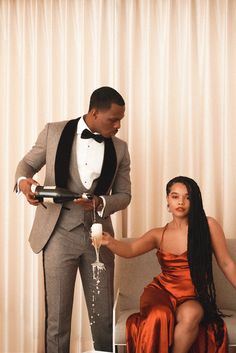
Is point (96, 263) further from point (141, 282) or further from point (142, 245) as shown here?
point (141, 282)

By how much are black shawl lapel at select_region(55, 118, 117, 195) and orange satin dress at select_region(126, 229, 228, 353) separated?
597 mm

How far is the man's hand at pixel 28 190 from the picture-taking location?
2768 mm

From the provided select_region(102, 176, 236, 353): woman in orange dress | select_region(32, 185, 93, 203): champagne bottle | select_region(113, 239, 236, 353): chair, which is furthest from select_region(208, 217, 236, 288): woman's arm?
select_region(32, 185, 93, 203): champagne bottle

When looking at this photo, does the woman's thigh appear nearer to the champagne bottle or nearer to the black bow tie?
the champagne bottle

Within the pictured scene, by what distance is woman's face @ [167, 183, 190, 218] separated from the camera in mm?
3061

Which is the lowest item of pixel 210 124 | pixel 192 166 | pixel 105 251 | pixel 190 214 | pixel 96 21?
pixel 105 251

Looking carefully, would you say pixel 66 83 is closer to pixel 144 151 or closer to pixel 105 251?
pixel 144 151

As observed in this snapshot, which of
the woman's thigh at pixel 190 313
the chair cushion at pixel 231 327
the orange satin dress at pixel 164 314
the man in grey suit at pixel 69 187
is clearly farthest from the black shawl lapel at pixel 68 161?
the chair cushion at pixel 231 327

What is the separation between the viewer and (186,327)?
2.72 metres

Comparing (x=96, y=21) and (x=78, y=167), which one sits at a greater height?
(x=96, y=21)

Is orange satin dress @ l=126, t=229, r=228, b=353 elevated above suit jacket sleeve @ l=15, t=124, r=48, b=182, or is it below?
below

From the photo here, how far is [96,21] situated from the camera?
12.4ft

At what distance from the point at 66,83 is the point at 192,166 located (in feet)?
3.78

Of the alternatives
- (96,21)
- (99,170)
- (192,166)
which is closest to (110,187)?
(99,170)
